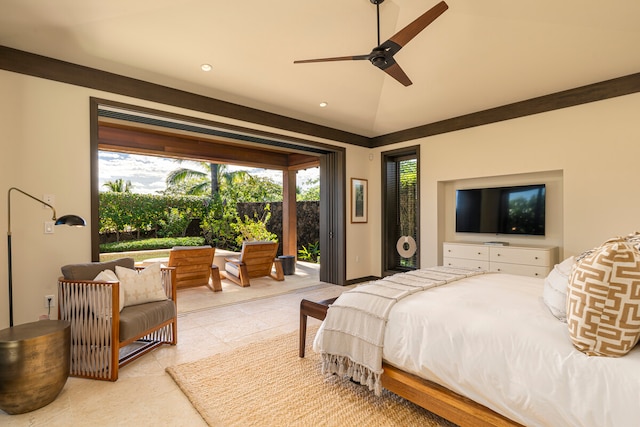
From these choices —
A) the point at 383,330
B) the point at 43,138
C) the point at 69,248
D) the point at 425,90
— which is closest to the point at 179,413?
the point at 383,330

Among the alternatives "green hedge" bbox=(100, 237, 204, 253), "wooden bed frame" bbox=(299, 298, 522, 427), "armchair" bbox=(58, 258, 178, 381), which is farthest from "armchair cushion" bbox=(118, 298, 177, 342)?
"green hedge" bbox=(100, 237, 204, 253)

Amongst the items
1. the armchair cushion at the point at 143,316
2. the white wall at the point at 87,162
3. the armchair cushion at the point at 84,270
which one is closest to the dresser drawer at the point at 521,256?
the white wall at the point at 87,162

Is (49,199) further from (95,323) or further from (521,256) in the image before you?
(521,256)

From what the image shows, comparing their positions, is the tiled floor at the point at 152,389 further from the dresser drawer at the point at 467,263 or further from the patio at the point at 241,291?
the dresser drawer at the point at 467,263

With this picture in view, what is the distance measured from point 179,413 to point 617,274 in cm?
250

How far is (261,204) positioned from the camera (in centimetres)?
972

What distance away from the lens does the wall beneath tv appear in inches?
161

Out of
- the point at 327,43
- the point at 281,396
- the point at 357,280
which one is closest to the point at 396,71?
the point at 327,43

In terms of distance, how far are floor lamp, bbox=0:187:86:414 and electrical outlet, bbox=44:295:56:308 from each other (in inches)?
39.6

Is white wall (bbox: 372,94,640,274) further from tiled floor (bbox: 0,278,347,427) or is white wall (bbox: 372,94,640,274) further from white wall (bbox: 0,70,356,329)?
white wall (bbox: 0,70,356,329)

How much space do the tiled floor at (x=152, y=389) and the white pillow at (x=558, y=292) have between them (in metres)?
2.14

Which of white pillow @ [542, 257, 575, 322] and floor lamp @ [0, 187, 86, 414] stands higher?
white pillow @ [542, 257, 575, 322]

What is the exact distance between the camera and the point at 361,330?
85.2 inches

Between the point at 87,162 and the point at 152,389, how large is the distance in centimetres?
233
